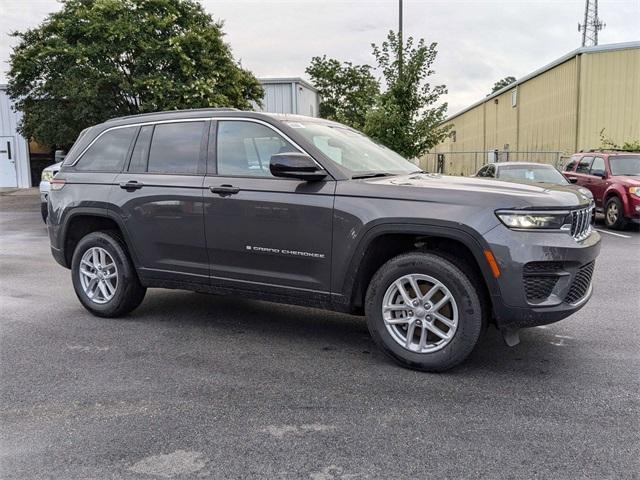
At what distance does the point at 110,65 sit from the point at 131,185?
14826mm

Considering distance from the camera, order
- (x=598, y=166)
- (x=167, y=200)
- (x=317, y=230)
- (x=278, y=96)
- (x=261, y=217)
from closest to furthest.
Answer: (x=317, y=230) < (x=261, y=217) < (x=167, y=200) < (x=598, y=166) < (x=278, y=96)

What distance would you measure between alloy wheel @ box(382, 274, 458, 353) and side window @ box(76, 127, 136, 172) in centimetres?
297

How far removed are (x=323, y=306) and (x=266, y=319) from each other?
1.22 meters

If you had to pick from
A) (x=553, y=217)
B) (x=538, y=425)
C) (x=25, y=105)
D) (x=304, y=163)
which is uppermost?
(x=25, y=105)

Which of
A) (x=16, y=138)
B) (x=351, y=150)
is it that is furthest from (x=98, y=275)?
(x=16, y=138)

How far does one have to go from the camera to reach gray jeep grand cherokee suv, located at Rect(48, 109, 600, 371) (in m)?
3.72

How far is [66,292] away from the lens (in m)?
6.61

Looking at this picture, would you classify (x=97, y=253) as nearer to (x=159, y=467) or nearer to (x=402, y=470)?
(x=159, y=467)

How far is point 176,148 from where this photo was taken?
5.07 metres

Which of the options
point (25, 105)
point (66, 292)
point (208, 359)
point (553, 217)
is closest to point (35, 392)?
point (208, 359)

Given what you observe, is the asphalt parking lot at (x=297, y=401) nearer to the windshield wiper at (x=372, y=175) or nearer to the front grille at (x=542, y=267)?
the front grille at (x=542, y=267)

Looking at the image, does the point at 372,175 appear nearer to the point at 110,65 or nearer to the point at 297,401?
the point at 297,401

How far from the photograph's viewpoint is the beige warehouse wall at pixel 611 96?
21672 millimetres

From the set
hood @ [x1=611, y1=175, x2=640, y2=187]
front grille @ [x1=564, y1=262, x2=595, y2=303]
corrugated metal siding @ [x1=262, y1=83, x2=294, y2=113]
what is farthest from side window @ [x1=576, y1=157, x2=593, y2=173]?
corrugated metal siding @ [x1=262, y1=83, x2=294, y2=113]
